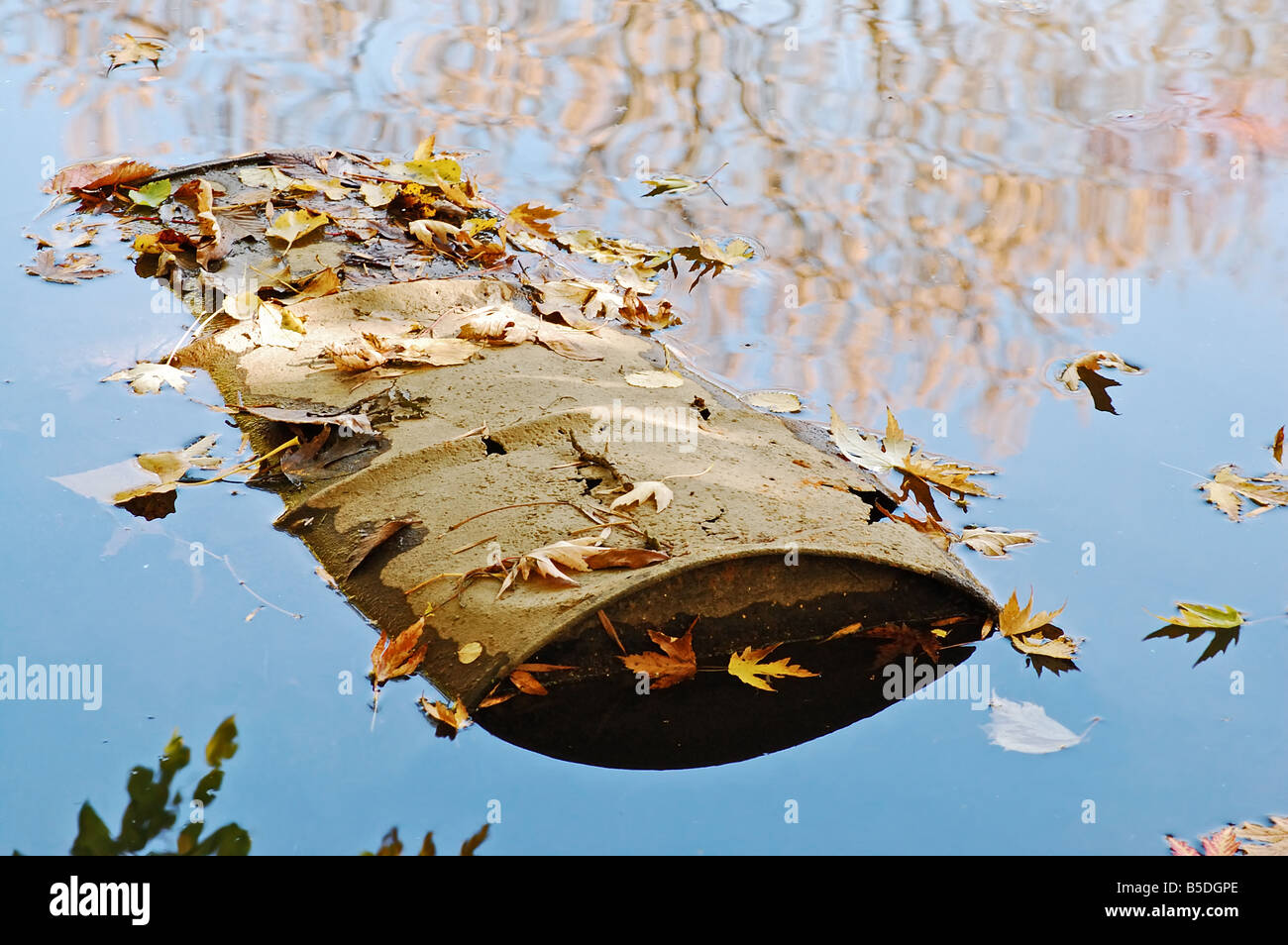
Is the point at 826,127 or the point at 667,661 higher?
the point at 826,127

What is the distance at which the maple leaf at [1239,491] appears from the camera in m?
2.56

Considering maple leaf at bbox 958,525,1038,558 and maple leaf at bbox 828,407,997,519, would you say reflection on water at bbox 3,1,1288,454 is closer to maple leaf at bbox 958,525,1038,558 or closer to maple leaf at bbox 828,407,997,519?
maple leaf at bbox 828,407,997,519

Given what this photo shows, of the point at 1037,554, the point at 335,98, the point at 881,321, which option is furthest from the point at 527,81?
the point at 1037,554

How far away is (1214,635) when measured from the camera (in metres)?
2.18

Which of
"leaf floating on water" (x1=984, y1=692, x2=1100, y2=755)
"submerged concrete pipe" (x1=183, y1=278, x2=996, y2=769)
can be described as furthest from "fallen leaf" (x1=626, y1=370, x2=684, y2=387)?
"leaf floating on water" (x1=984, y1=692, x2=1100, y2=755)

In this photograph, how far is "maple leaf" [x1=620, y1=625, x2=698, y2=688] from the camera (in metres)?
2.01

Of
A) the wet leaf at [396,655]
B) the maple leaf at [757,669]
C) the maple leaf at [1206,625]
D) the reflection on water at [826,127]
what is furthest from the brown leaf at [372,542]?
the maple leaf at [1206,625]

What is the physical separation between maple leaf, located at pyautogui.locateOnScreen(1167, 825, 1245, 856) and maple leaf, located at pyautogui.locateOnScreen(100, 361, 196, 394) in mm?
2310

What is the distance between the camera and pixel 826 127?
15.0 ft

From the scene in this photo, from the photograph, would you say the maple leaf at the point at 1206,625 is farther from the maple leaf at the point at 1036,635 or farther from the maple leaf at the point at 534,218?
the maple leaf at the point at 534,218

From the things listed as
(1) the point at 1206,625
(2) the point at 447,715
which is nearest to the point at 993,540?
(1) the point at 1206,625

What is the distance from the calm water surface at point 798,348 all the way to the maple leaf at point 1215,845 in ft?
0.10

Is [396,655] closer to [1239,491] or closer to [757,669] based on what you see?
[757,669]

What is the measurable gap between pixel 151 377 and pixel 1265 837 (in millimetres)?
2499
